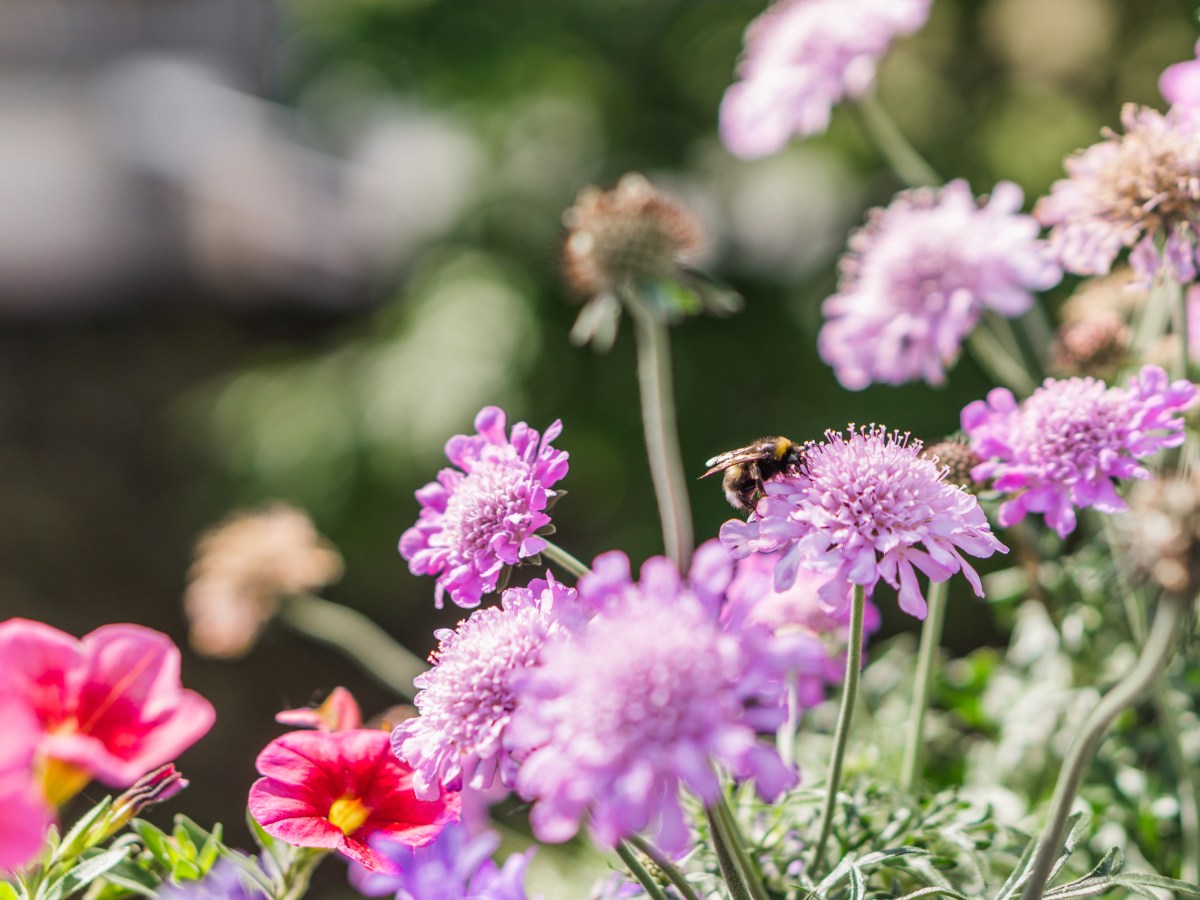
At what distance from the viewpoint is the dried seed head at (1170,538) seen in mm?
290

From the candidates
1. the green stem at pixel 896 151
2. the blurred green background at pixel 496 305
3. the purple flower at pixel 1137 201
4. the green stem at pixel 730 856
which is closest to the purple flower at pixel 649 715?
the green stem at pixel 730 856

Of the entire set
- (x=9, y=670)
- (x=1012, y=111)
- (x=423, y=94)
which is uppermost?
(x=423, y=94)

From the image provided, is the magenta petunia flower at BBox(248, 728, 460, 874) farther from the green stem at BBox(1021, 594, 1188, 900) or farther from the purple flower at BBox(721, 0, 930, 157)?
the purple flower at BBox(721, 0, 930, 157)

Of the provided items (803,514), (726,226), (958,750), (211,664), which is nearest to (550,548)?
Result: (803,514)

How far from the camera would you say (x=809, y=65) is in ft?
2.41

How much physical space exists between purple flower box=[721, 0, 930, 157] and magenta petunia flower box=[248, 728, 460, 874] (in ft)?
1.60

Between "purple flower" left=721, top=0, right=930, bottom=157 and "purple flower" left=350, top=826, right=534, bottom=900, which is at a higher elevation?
"purple flower" left=721, top=0, right=930, bottom=157

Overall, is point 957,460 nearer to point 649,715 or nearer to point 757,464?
point 757,464

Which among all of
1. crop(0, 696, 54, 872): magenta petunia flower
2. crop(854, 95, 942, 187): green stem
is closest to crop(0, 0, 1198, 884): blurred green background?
crop(854, 95, 942, 187): green stem

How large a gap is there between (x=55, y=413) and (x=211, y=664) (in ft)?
3.77

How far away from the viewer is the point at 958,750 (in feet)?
2.44

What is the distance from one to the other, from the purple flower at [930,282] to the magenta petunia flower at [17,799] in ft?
1.40

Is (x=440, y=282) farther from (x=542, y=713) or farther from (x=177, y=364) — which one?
(x=542, y=713)

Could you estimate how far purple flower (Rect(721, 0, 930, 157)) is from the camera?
698 millimetres
